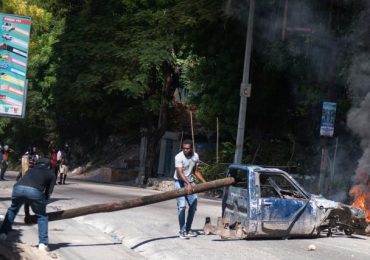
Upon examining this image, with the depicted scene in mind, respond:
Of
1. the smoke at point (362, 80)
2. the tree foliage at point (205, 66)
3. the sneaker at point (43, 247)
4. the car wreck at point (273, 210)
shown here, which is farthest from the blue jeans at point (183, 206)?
the tree foliage at point (205, 66)

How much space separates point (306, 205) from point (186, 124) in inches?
829

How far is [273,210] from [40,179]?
4.07 metres

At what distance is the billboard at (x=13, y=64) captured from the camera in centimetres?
1475

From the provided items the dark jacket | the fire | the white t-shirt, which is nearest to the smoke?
the fire

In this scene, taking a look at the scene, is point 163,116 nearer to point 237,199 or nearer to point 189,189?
point 237,199

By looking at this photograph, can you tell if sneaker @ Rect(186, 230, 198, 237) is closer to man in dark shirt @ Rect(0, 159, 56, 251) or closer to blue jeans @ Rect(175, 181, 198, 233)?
blue jeans @ Rect(175, 181, 198, 233)

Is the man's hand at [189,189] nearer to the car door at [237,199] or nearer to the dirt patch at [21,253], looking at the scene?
the car door at [237,199]

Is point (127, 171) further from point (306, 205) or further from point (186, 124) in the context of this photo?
point (306, 205)

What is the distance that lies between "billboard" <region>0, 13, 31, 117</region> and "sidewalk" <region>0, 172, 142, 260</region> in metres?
4.53

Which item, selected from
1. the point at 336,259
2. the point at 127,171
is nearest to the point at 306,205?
the point at 336,259

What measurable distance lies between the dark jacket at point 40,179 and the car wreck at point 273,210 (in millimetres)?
3302

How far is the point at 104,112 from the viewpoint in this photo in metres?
31.2

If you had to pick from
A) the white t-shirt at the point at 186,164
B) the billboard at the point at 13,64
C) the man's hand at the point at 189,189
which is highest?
the billboard at the point at 13,64

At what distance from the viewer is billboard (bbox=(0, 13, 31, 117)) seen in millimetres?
14750
